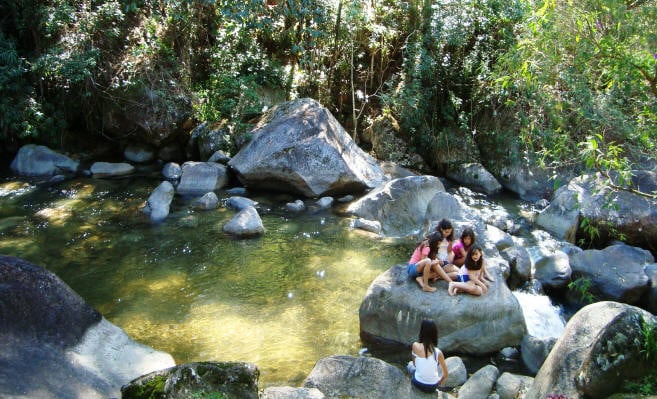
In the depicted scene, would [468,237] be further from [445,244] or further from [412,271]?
[412,271]

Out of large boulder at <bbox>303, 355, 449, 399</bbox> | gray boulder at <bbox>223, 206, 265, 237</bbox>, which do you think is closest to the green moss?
large boulder at <bbox>303, 355, 449, 399</bbox>

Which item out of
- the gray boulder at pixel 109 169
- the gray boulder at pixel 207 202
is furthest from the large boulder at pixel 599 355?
the gray boulder at pixel 109 169

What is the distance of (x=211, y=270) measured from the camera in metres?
7.99

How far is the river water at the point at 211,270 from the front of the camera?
246 inches

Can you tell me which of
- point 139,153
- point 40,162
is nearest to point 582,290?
point 139,153

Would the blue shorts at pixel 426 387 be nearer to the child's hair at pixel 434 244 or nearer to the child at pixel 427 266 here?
the child at pixel 427 266

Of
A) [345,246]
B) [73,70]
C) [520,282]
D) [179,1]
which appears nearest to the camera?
[520,282]

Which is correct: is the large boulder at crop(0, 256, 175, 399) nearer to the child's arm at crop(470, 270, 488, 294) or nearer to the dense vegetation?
the child's arm at crop(470, 270, 488, 294)

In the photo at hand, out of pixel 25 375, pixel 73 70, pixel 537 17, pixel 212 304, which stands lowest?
pixel 212 304

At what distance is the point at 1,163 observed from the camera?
12.8m

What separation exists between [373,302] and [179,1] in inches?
368

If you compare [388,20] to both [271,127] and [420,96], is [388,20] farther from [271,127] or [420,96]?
[271,127]

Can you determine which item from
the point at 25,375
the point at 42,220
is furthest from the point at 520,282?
the point at 42,220

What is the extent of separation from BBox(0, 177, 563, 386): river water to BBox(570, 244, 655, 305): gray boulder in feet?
2.70
